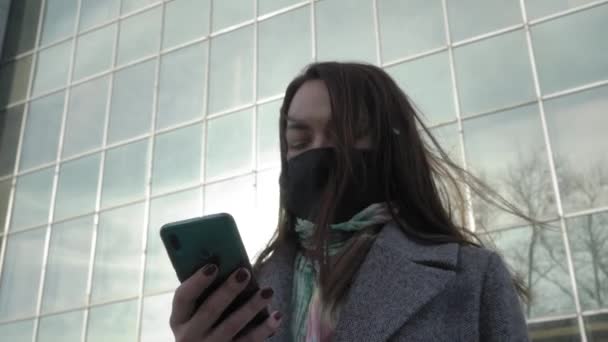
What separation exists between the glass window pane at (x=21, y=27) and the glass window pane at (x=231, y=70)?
5184 mm

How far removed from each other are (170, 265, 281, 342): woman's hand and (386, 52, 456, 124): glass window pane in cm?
689

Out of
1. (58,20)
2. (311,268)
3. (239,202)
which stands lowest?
(311,268)

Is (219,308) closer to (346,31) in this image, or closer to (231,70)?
(346,31)

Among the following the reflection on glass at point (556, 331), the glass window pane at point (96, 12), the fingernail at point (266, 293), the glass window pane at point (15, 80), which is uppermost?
the glass window pane at point (96, 12)

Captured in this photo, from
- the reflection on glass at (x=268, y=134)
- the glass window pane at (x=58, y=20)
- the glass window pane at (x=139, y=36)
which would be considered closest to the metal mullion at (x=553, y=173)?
the reflection on glass at (x=268, y=134)

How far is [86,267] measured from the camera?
1056 centimetres

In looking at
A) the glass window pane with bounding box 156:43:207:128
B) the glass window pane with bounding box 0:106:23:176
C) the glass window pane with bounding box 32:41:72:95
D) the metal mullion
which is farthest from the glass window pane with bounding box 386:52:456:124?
the glass window pane with bounding box 0:106:23:176

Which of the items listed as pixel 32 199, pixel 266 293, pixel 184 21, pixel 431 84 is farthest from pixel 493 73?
pixel 32 199

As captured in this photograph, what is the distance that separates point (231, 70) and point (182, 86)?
3.31ft

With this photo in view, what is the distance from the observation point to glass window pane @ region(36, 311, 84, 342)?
10.2 metres

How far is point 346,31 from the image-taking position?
9.53 metres

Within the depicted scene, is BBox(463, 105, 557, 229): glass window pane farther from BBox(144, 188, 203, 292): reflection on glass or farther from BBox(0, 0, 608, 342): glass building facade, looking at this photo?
BBox(144, 188, 203, 292): reflection on glass

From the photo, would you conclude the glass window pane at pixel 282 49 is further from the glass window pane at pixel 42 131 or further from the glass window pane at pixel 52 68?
the glass window pane at pixel 52 68

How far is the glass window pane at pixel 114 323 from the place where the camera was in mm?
9570
